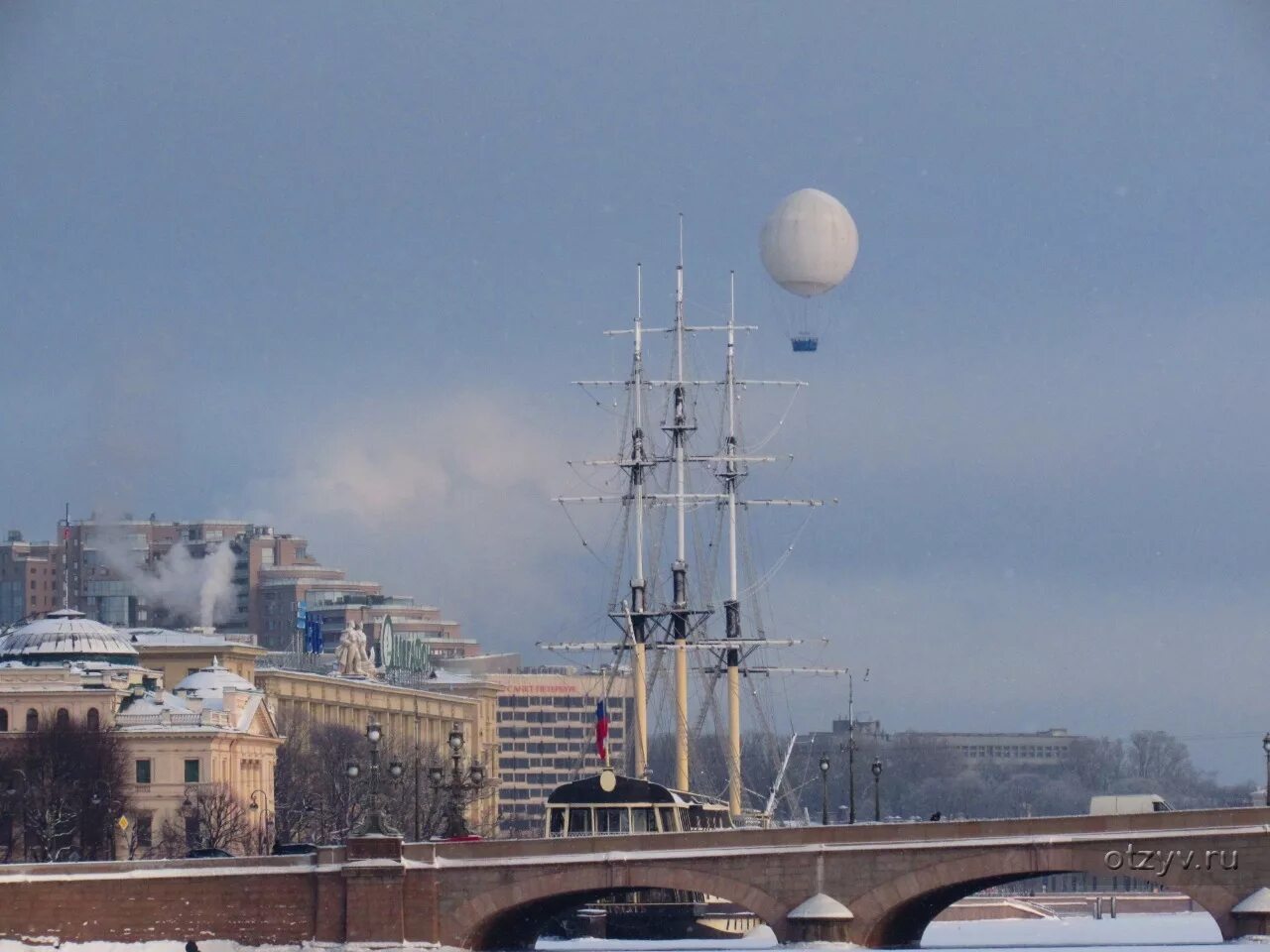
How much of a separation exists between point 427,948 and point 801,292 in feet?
96.1

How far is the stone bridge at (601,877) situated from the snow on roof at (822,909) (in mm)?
36

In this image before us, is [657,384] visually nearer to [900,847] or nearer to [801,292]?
[801,292]

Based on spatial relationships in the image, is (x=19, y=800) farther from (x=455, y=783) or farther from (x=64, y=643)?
(x=455, y=783)

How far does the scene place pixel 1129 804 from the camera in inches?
3514

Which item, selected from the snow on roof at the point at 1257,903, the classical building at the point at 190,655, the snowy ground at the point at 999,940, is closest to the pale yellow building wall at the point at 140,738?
the classical building at the point at 190,655

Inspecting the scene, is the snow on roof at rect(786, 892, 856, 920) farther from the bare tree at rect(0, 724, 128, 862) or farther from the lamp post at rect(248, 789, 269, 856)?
the lamp post at rect(248, 789, 269, 856)

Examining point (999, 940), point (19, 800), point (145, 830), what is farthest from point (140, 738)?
point (999, 940)

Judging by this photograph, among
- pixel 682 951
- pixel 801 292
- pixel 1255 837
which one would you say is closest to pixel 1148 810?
pixel 1255 837

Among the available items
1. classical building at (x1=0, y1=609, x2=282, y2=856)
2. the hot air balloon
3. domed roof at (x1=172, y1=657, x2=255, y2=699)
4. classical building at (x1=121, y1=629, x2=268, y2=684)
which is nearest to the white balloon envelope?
the hot air balloon

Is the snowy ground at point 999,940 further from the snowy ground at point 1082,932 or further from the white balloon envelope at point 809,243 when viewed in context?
the white balloon envelope at point 809,243

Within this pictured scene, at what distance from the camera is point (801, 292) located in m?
102

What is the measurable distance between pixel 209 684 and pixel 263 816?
→ 13116 mm

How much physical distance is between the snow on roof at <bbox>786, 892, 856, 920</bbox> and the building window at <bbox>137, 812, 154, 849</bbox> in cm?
7392

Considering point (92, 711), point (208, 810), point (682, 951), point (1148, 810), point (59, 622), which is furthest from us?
point (59, 622)
